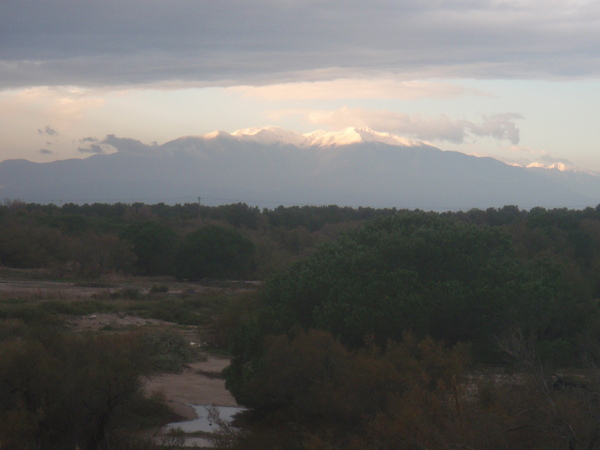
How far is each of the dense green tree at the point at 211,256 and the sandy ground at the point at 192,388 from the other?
32.0m

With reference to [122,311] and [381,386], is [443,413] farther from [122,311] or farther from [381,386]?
[122,311]

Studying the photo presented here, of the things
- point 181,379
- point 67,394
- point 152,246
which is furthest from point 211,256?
point 67,394

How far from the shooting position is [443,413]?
8.99m

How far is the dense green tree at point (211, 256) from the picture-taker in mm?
57000

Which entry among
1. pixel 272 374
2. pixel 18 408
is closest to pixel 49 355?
pixel 18 408

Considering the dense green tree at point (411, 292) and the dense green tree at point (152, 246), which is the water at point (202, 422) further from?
the dense green tree at point (152, 246)

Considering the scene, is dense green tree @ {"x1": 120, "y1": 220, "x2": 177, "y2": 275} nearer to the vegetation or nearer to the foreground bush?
the vegetation

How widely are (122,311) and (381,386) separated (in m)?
27.3

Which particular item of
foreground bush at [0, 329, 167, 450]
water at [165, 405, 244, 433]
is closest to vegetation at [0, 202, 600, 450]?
foreground bush at [0, 329, 167, 450]

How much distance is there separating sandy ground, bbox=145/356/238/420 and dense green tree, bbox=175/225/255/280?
32.0 meters

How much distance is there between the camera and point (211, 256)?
5766 cm

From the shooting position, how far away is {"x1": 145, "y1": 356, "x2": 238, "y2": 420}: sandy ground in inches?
734

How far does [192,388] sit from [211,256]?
37020 millimetres

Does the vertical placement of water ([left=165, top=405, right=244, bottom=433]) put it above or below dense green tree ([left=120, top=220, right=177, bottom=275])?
below
